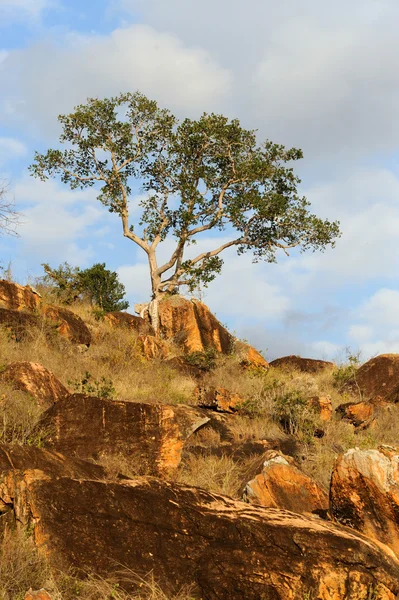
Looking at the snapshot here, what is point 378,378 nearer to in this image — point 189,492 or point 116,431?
point 116,431

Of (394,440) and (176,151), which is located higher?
(176,151)

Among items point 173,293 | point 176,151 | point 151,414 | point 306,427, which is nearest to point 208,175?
point 176,151

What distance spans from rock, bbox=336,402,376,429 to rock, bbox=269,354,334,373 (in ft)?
23.0

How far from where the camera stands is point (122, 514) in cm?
599

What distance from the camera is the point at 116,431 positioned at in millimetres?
9523

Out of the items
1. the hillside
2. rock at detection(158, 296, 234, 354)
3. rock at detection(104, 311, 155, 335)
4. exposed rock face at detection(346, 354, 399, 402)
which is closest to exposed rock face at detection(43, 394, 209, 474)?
the hillside

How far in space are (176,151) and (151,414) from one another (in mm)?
20363

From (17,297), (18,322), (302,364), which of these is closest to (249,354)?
(302,364)

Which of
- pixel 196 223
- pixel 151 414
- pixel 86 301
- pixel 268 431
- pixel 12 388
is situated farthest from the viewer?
pixel 196 223

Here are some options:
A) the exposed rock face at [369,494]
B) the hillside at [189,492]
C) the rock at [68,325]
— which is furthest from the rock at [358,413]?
the rock at [68,325]

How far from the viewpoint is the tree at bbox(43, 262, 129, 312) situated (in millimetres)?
26183

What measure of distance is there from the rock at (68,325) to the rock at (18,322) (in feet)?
2.73

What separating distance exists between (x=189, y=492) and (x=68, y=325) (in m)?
12.9

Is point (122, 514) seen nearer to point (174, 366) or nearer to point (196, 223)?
point (174, 366)
